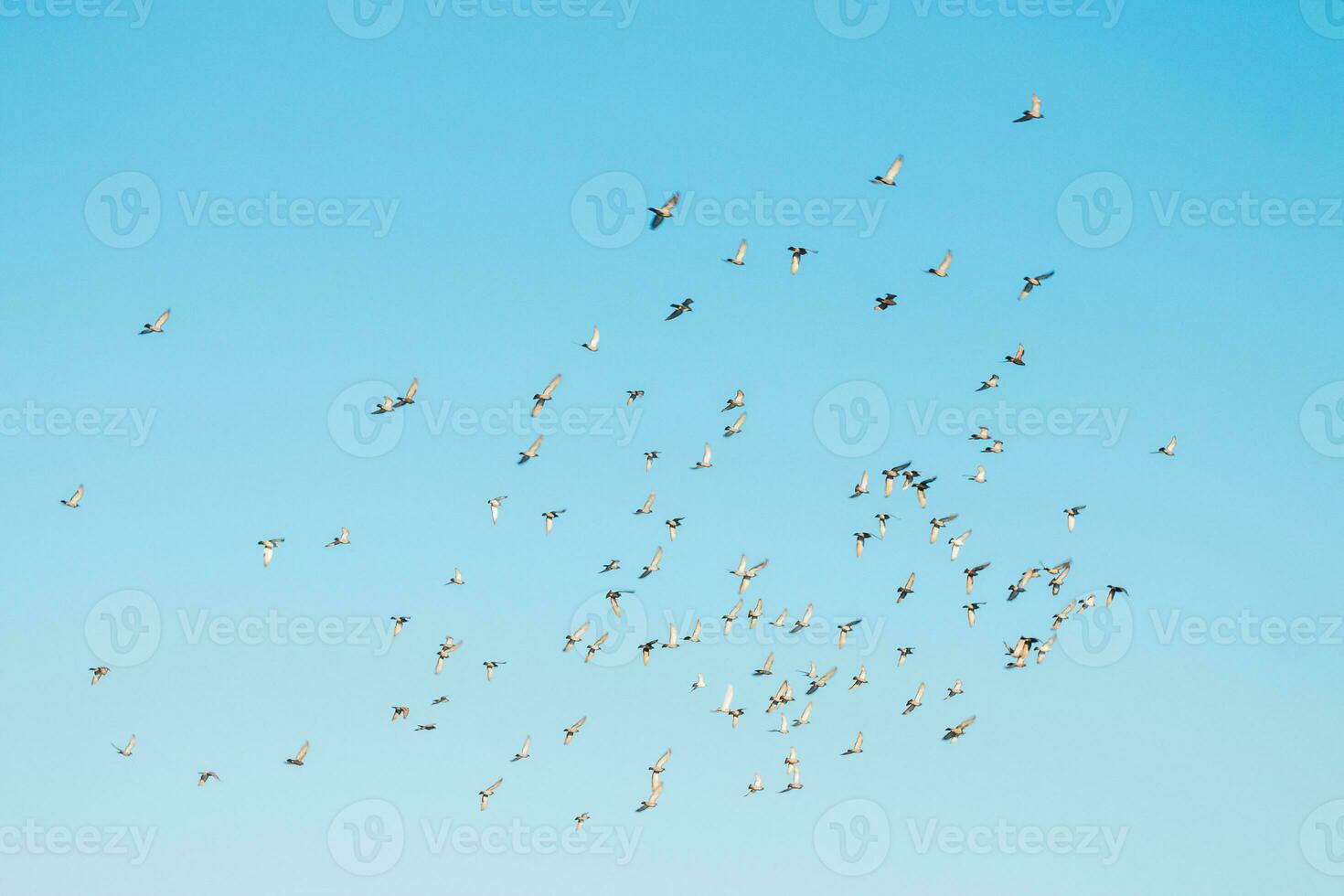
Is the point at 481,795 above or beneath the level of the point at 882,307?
beneath

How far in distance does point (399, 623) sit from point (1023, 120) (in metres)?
52.6

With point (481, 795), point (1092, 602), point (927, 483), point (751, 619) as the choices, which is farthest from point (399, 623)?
point (1092, 602)

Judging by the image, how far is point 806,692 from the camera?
149 m

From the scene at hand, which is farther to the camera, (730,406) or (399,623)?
(399,623)

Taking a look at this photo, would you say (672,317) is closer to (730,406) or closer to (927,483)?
(730,406)

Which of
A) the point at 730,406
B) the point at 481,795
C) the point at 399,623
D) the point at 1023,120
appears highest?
the point at 1023,120

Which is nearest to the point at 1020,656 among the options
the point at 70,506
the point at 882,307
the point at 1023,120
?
the point at 882,307

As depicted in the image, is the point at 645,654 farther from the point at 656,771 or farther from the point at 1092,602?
the point at 1092,602

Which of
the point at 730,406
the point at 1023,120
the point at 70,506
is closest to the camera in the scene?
the point at 1023,120

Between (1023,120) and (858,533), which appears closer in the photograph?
(1023,120)

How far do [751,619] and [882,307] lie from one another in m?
23.6

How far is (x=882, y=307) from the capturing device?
133 meters

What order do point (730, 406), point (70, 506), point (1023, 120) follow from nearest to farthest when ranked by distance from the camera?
point (1023, 120), point (730, 406), point (70, 506)

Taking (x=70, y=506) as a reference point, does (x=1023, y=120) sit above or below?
above
